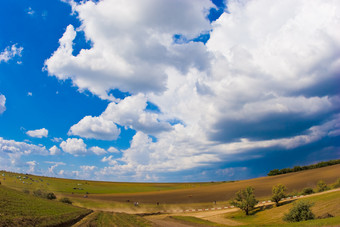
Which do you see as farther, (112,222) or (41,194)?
(41,194)

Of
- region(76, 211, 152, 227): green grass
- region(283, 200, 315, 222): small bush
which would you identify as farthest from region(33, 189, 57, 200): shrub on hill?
region(283, 200, 315, 222): small bush

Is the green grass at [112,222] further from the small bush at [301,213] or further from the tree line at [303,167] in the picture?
the tree line at [303,167]

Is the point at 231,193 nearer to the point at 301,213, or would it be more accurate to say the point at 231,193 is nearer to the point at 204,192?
the point at 204,192

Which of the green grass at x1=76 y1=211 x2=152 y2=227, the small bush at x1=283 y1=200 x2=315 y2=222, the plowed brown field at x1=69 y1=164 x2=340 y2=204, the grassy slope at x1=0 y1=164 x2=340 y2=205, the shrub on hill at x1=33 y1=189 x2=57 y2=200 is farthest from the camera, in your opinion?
the plowed brown field at x1=69 y1=164 x2=340 y2=204

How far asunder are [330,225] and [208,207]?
7242 cm

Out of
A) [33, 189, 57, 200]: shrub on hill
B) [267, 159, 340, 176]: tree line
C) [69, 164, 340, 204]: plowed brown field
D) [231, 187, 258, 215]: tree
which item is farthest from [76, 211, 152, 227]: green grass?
[267, 159, 340, 176]: tree line

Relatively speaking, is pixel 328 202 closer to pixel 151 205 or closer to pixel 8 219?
pixel 8 219

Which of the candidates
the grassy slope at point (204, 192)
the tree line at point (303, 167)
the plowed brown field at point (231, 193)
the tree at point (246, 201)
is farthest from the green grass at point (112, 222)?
the tree line at point (303, 167)

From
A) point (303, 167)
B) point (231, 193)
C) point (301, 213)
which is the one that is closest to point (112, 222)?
point (301, 213)

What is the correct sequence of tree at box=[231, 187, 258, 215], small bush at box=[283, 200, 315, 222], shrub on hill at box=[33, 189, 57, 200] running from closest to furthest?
1. small bush at box=[283, 200, 315, 222]
2. tree at box=[231, 187, 258, 215]
3. shrub on hill at box=[33, 189, 57, 200]

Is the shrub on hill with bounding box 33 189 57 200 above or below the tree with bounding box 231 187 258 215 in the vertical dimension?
above

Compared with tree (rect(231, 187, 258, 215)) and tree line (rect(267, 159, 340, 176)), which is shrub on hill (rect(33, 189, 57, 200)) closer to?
tree (rect(231, 187, 258, 215))

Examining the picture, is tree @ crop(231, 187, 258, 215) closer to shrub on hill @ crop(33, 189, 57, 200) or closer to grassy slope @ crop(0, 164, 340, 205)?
grassy slope @ crop(0, 164, 340, 205)

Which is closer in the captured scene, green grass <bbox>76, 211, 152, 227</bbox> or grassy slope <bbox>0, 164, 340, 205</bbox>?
green grass <bbox>76, 211, 152, 227</bbox>
